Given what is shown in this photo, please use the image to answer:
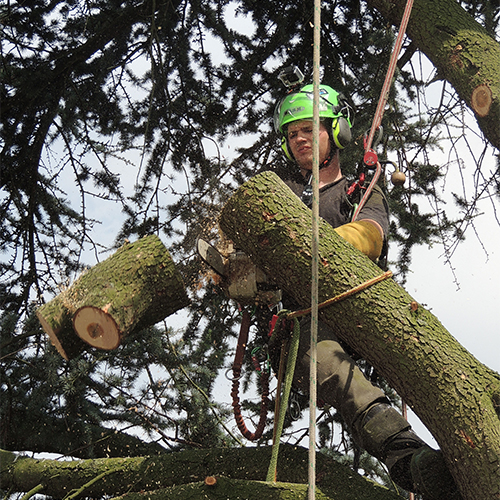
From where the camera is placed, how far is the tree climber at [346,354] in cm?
252

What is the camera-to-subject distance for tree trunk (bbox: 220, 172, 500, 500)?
2.32 meters

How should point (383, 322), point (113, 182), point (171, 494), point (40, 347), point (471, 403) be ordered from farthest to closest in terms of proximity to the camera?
point (113, 182) → point (40, 347) → point (171, 494) → point (383, 322) → point (471, 403)

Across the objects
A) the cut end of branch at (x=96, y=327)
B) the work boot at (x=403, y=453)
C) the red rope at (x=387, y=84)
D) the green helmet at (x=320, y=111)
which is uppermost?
the green helmet at (x=320, y=111)

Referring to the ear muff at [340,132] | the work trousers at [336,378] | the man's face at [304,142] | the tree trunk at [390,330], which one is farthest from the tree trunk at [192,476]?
the ear muff at [340,132]

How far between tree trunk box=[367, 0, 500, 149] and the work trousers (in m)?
1.41

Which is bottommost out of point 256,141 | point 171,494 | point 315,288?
point 171,494

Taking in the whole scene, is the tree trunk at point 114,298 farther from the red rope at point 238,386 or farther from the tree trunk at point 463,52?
the tree trunk at point 463,52

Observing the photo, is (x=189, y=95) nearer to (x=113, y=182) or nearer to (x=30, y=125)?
(x=113, y=182)

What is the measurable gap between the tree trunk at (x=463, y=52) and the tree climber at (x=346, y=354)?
0.58 meters

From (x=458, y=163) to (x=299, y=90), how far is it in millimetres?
1474

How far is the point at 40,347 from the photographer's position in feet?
14.0

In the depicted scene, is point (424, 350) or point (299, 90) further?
point (299, 90)

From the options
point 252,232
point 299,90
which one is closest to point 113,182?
point 299,90

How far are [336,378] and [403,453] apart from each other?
0.45m
